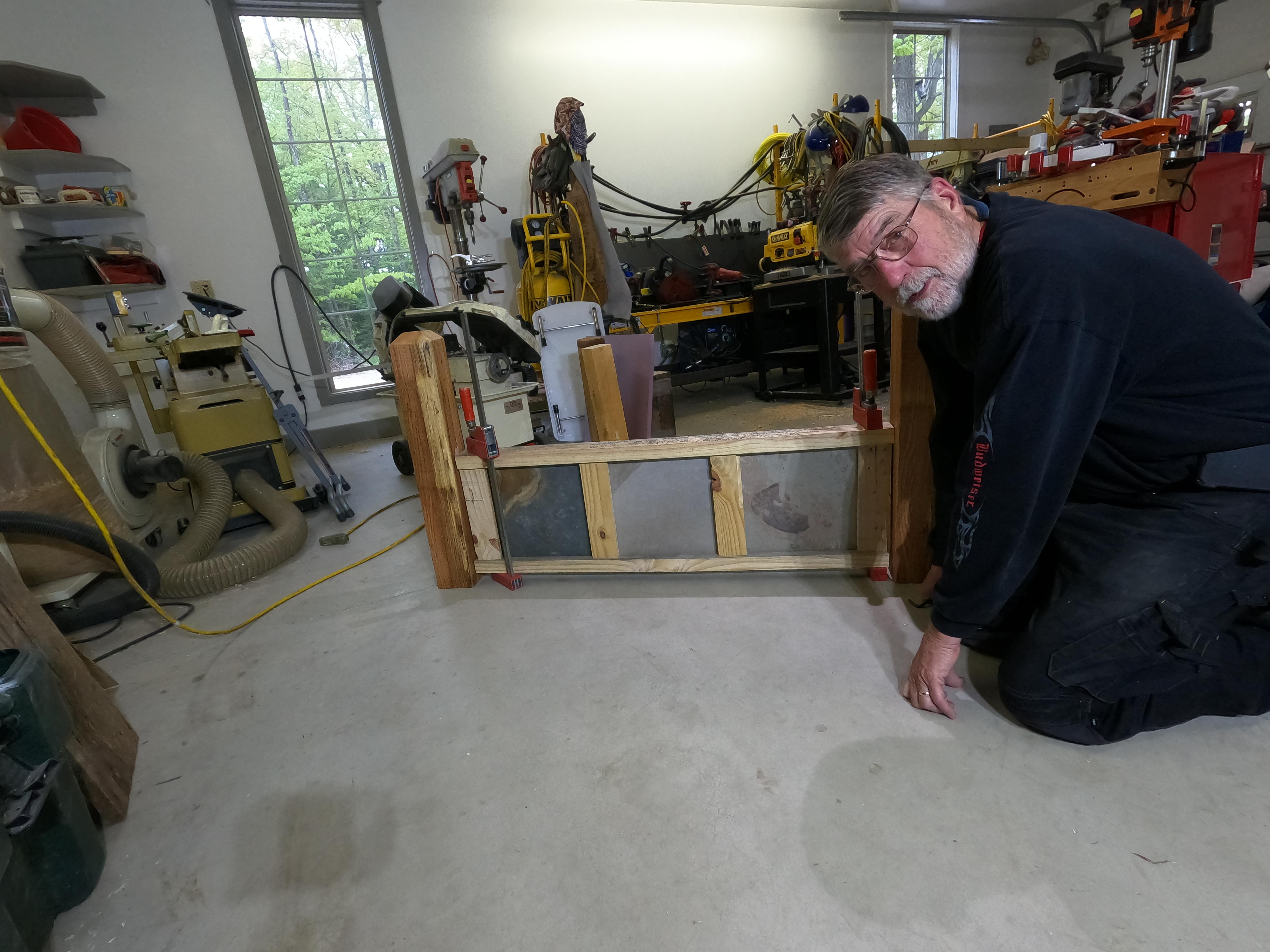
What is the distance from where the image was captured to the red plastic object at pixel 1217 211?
8.29 feet

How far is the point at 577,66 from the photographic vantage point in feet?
16.1

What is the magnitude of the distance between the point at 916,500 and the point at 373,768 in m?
1.49

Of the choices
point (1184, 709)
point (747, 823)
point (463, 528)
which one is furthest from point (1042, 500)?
point (463, 528)

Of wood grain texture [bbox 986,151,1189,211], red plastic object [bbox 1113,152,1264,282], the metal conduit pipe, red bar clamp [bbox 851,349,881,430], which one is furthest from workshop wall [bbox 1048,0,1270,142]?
red bar clamp [bbox 851,349,881,430]

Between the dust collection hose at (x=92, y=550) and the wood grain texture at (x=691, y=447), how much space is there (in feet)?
3.80

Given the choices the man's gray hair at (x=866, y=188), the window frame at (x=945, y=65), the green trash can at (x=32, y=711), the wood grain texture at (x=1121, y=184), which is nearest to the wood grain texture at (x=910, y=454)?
the man's gray hair at (x=866, y=188)

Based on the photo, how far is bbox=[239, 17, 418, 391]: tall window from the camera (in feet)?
14.5

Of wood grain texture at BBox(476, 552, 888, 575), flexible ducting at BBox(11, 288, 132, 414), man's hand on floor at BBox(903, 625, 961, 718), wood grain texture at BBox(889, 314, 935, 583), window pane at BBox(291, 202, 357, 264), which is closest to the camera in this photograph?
man's hand on floor at BBox(903, 625, 961, 718)

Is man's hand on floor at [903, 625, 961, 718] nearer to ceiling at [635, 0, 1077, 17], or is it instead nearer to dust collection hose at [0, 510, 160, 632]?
dust collection hose at [0, 510, 160, 632]

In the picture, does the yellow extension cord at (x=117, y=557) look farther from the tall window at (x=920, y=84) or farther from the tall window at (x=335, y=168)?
the tall window at (x=920, y=84)

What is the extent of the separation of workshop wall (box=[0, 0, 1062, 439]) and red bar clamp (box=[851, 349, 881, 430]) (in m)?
4.15

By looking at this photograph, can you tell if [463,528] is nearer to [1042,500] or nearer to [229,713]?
[229,713]

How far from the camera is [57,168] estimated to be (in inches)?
150

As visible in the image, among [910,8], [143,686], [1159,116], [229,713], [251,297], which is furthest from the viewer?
[910,8]
